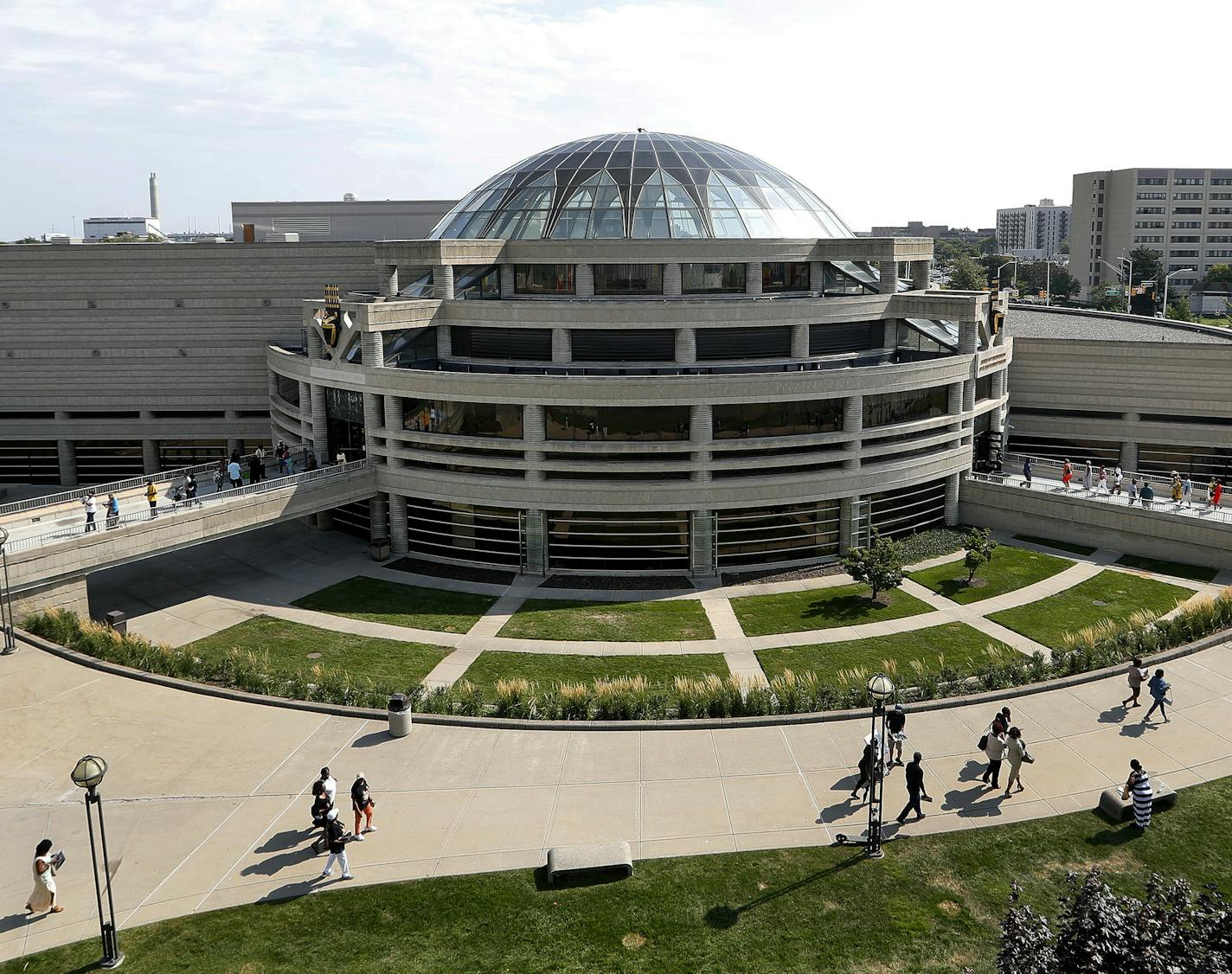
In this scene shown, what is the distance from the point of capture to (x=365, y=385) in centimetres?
4738

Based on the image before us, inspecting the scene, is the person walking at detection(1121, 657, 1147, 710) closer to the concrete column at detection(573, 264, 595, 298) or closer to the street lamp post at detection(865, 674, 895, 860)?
the street lamp post at detection(865, 674, 895, 860)

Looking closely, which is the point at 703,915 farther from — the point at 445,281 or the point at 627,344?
the point at 445,281

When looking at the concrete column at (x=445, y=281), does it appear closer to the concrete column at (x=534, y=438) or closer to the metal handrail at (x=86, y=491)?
the concrete column at (x=534, y=438)

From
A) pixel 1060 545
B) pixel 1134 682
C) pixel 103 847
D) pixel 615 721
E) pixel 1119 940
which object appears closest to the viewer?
pixel 1119 940

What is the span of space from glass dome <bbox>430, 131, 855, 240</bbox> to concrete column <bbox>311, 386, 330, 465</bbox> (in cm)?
1309

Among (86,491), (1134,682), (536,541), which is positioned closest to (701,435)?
(536,541)

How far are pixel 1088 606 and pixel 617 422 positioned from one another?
21.6 m

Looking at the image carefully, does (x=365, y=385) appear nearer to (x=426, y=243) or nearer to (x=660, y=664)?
(x=426, y=243)

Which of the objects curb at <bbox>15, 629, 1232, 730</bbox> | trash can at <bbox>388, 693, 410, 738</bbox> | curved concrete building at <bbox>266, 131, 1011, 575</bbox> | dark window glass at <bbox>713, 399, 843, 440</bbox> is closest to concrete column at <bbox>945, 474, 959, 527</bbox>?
curved concrete building at <bbox>266, 131, 1011, 575</bbox>

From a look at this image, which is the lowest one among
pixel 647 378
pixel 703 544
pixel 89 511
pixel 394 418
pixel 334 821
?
pixel 334 821

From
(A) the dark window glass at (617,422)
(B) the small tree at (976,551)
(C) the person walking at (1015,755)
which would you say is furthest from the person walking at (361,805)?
(B) the small tree at (976,551)

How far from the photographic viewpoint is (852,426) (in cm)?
4634

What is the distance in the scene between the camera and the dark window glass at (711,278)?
5062 cm

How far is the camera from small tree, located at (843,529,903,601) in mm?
40438
